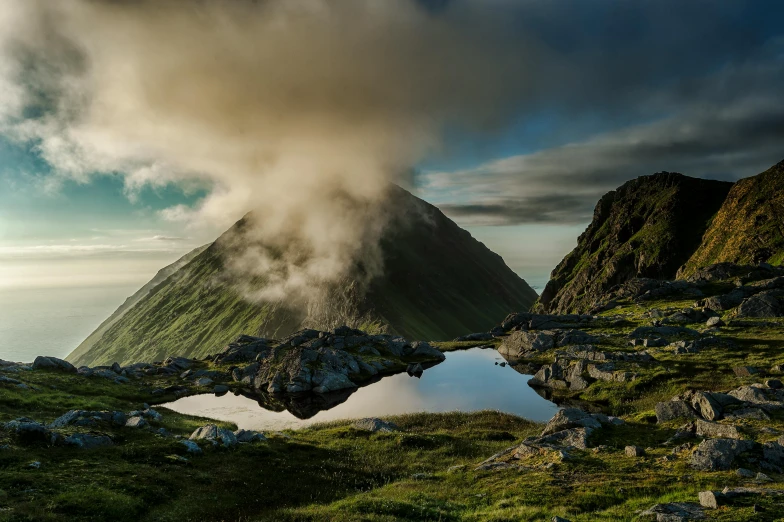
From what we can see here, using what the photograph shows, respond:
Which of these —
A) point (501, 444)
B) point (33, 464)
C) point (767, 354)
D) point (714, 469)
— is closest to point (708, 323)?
point (767, 354)

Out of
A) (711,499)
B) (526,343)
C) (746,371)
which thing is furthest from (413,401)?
(711,499)

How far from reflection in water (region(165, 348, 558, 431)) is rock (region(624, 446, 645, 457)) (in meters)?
32.1

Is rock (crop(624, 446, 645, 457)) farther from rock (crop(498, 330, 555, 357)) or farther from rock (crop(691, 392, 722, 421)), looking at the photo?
rock (crop(498, 330, 555, 357))

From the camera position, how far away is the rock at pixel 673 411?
49031 millimetres

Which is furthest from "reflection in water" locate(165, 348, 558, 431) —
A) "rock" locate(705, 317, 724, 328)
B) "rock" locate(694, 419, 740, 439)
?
"rock" locate(705, 317, 724, 328)

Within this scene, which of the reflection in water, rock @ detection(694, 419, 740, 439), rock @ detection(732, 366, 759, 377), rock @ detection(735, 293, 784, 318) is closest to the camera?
rock @ detection(694, 419, 740, 439)

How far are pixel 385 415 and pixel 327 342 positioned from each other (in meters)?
66.3

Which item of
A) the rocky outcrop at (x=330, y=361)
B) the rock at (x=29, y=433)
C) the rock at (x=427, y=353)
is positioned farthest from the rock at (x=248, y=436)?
the rock at (x=427, y=353)

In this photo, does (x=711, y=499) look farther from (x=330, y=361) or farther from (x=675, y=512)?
(x=330, y=361)

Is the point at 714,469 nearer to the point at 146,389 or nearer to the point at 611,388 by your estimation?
the point at 611,388

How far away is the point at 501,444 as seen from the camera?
51.3 m

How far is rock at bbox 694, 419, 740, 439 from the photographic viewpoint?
38.6 meters

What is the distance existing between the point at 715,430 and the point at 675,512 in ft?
84.7

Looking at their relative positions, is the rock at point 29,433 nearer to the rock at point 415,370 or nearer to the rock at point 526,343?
the rock at point 415,370
